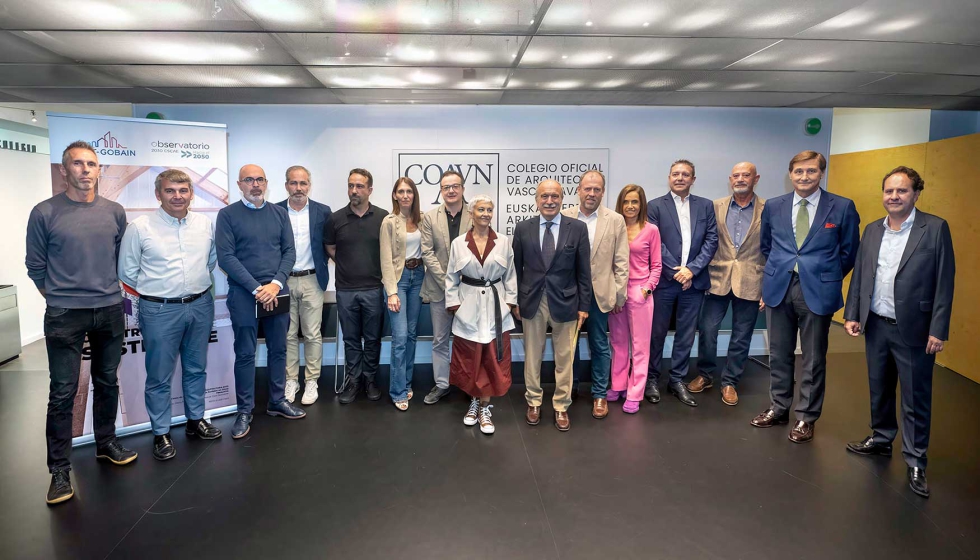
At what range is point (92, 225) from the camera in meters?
2.84

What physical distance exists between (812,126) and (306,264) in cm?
527

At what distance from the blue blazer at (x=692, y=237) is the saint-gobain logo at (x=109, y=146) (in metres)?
3.99

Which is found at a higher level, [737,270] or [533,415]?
[737,270]

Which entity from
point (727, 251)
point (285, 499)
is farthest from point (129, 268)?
point (727, 251)

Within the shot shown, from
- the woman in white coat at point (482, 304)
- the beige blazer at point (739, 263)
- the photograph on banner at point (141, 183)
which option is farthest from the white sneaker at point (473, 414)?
the beige blazer at point (739, 263)

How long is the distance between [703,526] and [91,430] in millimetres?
3836

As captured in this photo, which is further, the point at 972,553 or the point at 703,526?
the point at 703,526

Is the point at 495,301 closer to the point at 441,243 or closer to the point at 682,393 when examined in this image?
the point at 441,243

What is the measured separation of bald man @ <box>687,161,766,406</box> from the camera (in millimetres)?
4055

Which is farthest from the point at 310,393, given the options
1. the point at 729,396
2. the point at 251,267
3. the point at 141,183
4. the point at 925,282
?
the point at 925,282

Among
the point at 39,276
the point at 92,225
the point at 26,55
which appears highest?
the point at 26,55

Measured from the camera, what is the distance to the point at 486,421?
359 centimetres

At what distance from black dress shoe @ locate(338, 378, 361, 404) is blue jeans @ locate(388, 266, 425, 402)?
30 cm

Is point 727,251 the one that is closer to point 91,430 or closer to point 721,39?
point 721,39
